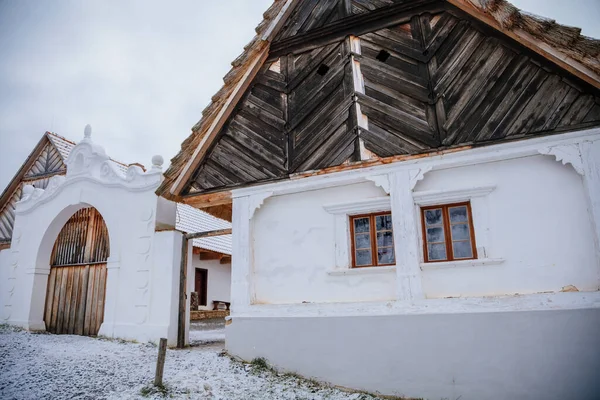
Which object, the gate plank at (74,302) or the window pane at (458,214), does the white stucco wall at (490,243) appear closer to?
the window pane at (458,214)

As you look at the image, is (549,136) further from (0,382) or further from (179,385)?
(0,382)

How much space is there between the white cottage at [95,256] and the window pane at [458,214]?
5.33 metres

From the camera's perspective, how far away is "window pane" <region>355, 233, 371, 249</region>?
6605 millimetres

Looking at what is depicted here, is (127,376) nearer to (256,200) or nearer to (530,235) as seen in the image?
(256,200)

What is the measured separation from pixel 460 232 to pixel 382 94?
8.15 ft

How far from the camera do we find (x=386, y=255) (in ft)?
21.1

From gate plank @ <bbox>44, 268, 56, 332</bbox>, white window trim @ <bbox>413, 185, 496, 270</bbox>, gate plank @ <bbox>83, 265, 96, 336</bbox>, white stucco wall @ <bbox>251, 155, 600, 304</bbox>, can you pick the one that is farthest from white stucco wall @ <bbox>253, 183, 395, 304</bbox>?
gate plank @ <bbox>44, 268, 56, 332</bbox>

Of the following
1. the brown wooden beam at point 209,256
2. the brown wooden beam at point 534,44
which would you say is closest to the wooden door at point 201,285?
the brown wooden beam at point 209,256

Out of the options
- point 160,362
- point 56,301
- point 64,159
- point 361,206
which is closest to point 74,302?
point 56,301

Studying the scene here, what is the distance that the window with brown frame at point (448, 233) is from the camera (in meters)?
5.97

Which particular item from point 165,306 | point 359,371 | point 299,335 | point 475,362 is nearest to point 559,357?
point 475,362

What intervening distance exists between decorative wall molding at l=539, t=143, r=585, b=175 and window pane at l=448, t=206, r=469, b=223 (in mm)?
1289

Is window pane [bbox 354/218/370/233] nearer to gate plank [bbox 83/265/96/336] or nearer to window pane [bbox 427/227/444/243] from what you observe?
window pane [bbox 427/227/444/243]

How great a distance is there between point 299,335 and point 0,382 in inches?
161
